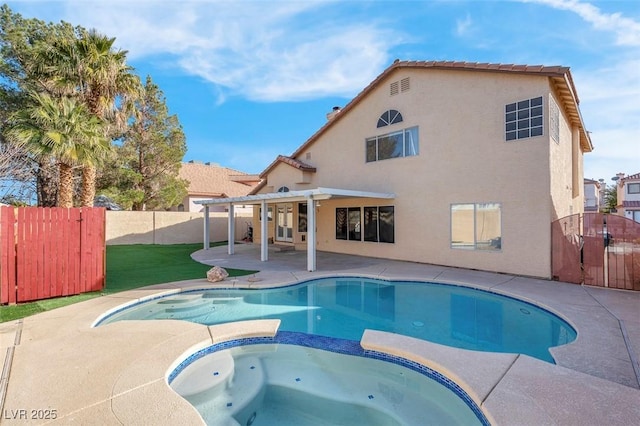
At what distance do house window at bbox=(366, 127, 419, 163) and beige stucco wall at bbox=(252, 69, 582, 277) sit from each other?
0.33 m

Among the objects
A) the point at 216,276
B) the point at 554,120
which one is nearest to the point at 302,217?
the point at 216,276

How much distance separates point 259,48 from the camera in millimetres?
15859

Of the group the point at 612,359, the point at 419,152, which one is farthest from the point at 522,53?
the point at 612,359

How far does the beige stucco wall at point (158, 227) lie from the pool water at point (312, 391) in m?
20.8

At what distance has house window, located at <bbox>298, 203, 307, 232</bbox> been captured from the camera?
21312 mm

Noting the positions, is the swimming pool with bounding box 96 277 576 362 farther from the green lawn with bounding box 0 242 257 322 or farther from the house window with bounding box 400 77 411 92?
the house window with bounding box 400 77 411 92

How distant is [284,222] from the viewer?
909 inches

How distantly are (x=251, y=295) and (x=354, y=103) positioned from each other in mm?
12582

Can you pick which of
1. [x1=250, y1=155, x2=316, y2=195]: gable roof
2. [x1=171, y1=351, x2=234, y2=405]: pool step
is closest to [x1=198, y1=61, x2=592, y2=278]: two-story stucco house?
[x1=250, y1=155, x2=316, y2=195]: gable roof

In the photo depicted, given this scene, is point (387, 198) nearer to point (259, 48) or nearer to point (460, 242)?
point (460, 242)

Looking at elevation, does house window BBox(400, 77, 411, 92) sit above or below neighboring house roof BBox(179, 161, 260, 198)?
above

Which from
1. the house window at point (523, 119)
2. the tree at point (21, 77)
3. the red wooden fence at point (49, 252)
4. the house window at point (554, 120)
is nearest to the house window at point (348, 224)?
the house window at point (523, 119)

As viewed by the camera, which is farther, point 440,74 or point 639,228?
point 440,74

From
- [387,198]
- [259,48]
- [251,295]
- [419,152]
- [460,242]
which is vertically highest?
[259,48]
